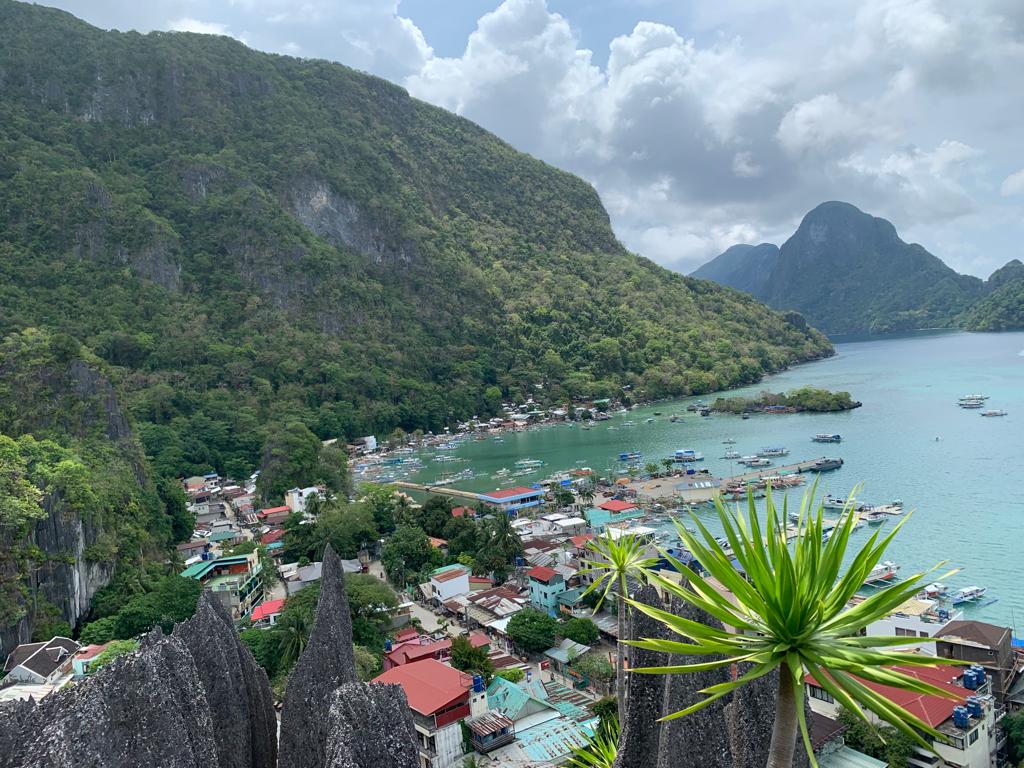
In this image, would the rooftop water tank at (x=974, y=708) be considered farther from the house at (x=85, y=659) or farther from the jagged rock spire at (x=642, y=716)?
the house at (x=85, y=659)

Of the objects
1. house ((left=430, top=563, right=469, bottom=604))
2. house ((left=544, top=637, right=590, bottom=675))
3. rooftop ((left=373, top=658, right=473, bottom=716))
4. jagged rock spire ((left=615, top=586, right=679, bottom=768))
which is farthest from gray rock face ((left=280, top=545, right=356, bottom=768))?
house ((left=430, top=563, right=469, bottom=604))

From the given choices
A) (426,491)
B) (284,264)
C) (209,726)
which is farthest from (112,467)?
(284,264)

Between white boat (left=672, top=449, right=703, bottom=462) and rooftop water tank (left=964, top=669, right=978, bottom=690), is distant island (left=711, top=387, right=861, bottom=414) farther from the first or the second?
rooftop water tank (left=964, top=669, right=978, bottom=690)

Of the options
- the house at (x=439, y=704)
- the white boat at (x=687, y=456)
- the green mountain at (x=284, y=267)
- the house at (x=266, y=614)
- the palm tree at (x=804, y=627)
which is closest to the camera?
the palm tree at (x=804, y=627)

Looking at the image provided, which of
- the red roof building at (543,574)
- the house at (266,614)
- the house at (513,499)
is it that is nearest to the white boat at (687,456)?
the house at (513,499)

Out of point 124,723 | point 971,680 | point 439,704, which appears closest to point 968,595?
point 971,680

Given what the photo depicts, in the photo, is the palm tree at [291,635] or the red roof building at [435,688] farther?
the palm tree at [291,635]
